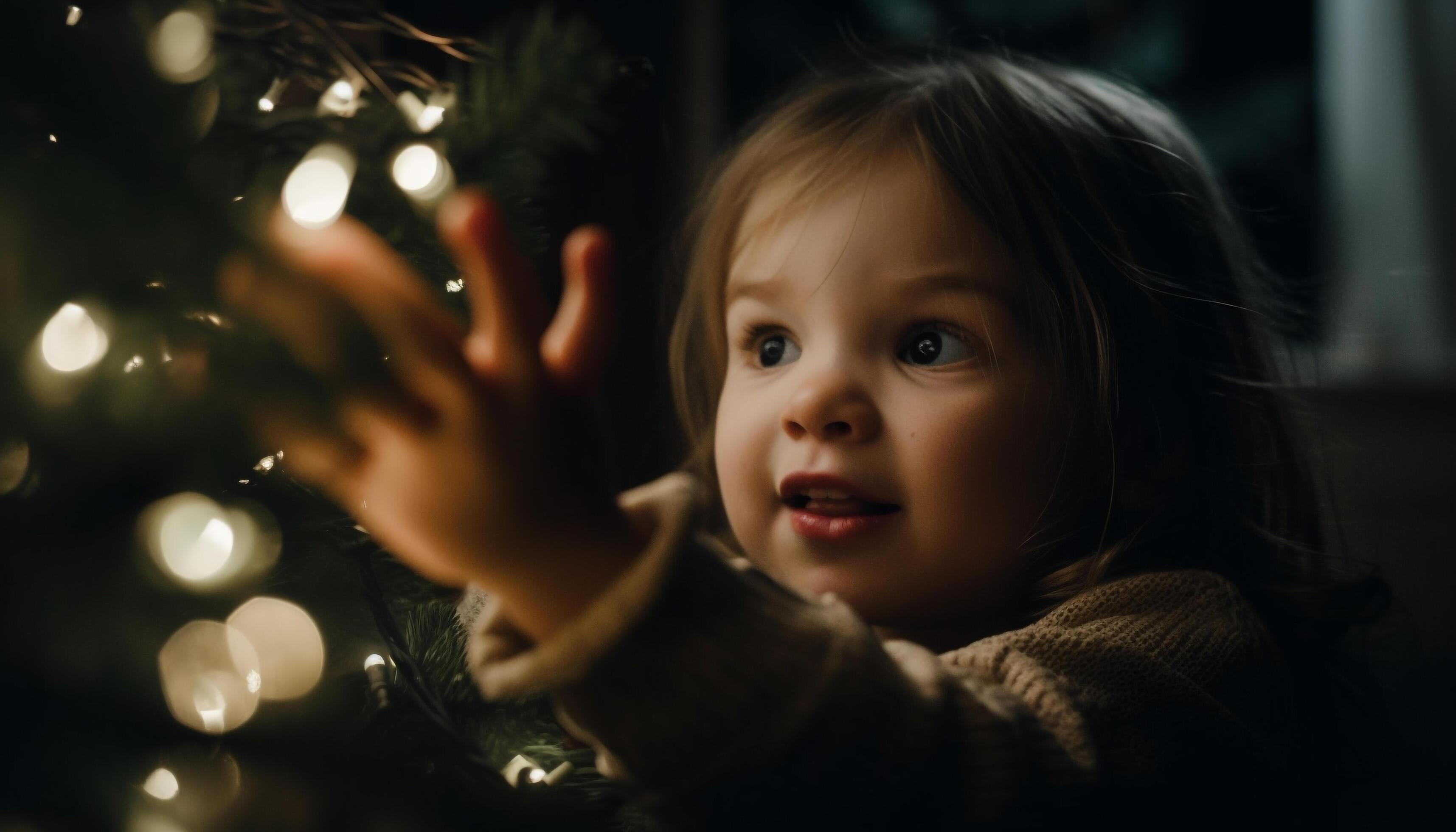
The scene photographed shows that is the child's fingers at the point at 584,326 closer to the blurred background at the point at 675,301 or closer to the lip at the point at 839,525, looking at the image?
the blurred background at the point at 675,301

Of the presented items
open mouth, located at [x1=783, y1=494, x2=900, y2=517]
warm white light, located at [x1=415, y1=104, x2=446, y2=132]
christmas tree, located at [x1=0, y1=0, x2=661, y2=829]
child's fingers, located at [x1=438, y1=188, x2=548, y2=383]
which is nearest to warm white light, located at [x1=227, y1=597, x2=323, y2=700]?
christmas tree, located at [x1=0, y1=0, x2=661, y2=829]

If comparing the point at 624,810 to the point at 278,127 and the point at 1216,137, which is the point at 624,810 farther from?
the point at 1216,137

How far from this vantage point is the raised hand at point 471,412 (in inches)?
12.7

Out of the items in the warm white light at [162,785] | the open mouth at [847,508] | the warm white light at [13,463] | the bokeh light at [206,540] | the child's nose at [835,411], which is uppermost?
the warm white light at [13,463]

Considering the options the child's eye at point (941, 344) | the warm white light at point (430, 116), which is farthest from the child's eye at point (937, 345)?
the warm white light at point (430, 116)

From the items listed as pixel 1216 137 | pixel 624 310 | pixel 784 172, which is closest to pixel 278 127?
pixel 784 172

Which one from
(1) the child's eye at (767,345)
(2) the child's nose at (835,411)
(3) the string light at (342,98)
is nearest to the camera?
(3) the string light at (342,98)

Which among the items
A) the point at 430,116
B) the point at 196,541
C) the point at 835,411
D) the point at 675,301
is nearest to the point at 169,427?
the point at 196,541

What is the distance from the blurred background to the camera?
30 cm

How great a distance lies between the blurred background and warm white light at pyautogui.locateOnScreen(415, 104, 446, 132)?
6 cm

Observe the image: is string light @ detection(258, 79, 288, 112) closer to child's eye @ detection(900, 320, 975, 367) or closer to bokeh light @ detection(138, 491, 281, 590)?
bokeh light @ detection(138, 491, 281, 590)

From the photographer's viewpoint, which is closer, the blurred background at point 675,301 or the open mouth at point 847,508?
the blurred background at point 675,301

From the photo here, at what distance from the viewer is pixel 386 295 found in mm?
331

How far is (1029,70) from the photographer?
2.71ft
